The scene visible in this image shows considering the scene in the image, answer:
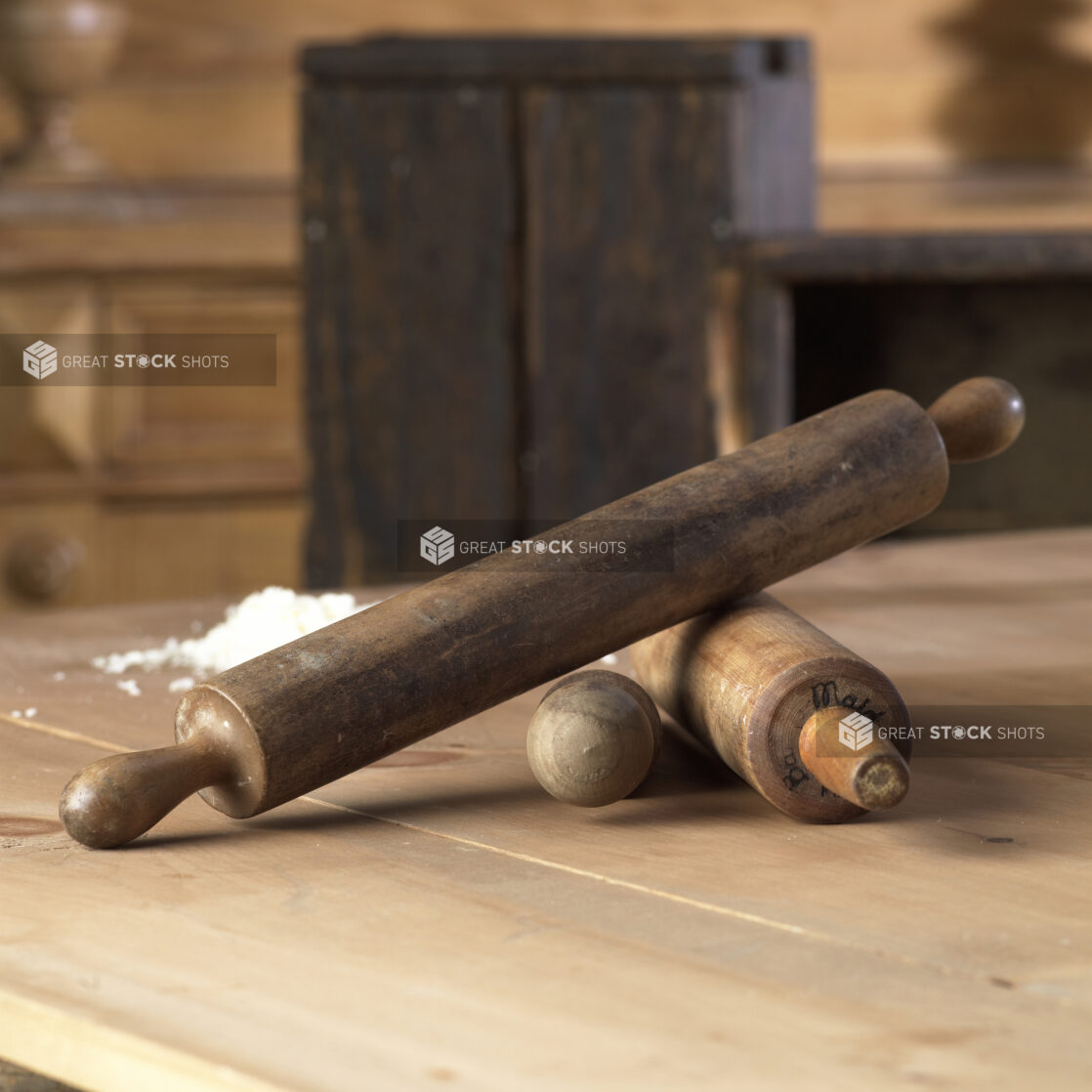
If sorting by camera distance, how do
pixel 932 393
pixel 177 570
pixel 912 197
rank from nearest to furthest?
1. pixel 932 393
2. pixel 177 570
3. pixel 912 197

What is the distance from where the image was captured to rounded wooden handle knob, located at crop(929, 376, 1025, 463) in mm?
902

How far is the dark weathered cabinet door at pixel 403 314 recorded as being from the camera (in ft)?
7.19

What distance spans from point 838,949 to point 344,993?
166 mm

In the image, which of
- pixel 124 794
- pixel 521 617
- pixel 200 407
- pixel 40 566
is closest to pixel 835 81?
pixel 200 407

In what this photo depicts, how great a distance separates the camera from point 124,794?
0.67m

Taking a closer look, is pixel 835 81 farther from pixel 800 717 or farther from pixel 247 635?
pixel 800 717

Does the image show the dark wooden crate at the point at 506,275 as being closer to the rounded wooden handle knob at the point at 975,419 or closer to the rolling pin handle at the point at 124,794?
the rounded wooden handle knob at the point at 975,419

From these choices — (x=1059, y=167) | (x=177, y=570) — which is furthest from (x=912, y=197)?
(x=177, y=570)

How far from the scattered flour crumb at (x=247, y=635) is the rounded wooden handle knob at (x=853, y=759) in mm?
424

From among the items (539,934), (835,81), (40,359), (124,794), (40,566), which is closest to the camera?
(539,934)

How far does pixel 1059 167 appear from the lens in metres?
3.22

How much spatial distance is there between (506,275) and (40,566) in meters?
1.08

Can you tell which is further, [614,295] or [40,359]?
[614,295]

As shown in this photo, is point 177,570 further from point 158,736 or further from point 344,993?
point 344,993
